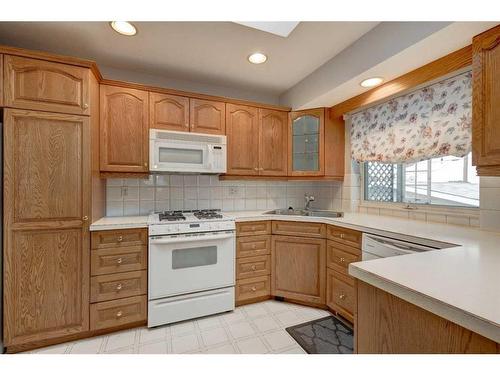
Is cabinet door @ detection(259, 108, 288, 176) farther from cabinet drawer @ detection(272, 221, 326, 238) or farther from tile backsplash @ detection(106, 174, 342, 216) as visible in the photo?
cabinet drawer @ detection(272, 221, 326, 238)

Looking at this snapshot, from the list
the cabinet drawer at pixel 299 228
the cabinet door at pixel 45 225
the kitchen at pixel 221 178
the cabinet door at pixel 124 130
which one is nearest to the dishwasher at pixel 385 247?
the kitchen at pixel 221 178

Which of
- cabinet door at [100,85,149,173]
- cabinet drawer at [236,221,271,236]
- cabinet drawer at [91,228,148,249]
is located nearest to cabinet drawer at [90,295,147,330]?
cabinet drawer at [91,228,148,249]

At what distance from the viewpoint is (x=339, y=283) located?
78.8 inches

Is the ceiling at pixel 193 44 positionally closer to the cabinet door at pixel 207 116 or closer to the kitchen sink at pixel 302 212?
the cabinet door at pixel 207 116

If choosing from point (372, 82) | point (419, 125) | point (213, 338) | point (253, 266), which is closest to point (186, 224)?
point (253, 266)

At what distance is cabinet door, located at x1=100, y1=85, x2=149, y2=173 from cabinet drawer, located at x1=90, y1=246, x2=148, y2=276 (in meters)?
0.69

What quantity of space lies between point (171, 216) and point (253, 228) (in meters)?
0.79

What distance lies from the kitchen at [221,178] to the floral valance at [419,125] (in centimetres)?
1

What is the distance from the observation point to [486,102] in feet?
4.19

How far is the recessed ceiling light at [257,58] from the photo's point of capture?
6.49ft

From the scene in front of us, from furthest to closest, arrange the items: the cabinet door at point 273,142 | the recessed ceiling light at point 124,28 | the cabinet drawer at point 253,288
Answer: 1. the cabinet door at point 273,142
2. the cabinet drawer at point 253,288
3. the recessed ceiling light at point 124,28

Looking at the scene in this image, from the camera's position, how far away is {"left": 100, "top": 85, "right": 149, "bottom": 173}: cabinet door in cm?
201
